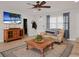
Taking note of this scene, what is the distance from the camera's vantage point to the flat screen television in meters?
6.51

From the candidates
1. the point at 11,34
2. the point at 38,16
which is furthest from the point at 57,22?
the point at 11,34

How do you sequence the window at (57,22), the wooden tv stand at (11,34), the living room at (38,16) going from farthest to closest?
the window at (57,22) < the wooden tv stand at (11,34) < the living room at (38,16)

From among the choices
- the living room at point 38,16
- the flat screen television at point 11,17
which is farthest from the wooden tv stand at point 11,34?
the flat screen television at point 11,17

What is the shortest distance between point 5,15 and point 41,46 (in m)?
3.80

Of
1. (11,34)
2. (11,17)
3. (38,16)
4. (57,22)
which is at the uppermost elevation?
(38,16)

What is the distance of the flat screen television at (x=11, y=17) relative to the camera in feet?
21.4

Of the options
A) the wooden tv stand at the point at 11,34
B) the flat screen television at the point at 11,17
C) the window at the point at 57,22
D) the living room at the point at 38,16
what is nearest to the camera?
the living room at the point at 38,16

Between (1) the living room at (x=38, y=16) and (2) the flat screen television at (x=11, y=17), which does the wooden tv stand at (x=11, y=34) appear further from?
(2) the flat screen television at (x=11, y=17)

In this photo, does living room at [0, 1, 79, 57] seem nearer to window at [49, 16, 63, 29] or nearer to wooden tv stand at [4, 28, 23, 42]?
window at [49, 16, 63, 29]

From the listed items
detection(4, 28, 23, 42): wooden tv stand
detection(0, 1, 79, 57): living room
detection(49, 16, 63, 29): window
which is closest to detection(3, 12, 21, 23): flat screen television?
detection(0, 1, 79, 57): living room

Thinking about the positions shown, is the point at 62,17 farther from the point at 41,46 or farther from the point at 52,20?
the point at 41,46

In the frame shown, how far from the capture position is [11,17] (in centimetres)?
704

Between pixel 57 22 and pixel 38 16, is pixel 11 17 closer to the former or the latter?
pixel 38 16

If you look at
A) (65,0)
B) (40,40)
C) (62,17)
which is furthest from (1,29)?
(62,17)
